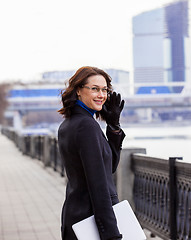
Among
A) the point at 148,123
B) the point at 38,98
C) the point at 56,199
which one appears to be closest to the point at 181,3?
the point at 148,123

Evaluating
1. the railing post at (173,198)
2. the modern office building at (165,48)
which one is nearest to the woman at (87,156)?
the railing post at (173,198)

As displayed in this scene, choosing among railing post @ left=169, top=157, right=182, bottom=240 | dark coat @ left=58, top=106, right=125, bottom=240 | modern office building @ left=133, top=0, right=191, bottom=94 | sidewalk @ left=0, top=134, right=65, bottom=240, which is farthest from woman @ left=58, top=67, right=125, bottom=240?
modern office building @ left=133, top=0, right=191, bottom=94

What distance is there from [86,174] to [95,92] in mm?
419

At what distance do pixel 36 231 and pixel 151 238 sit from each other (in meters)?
1.58

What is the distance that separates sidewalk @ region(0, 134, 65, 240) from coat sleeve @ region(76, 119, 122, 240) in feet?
14.3

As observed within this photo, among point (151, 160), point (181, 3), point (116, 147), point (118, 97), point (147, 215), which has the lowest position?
point (147, 215)

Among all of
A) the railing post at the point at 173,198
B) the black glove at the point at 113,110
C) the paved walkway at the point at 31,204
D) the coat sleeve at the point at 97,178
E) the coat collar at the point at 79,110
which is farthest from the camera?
the paved walkway at the point at 31,204

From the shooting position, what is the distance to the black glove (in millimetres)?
2857

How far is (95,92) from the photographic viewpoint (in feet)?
8.56

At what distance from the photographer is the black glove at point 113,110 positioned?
9.37 feet

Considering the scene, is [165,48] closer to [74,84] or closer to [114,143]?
[114,143]

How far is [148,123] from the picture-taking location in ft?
295

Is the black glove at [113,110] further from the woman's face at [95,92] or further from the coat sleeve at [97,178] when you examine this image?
the coat sleeve at [97,178]

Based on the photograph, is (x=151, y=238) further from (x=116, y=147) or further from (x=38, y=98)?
(x=38, y=98)
